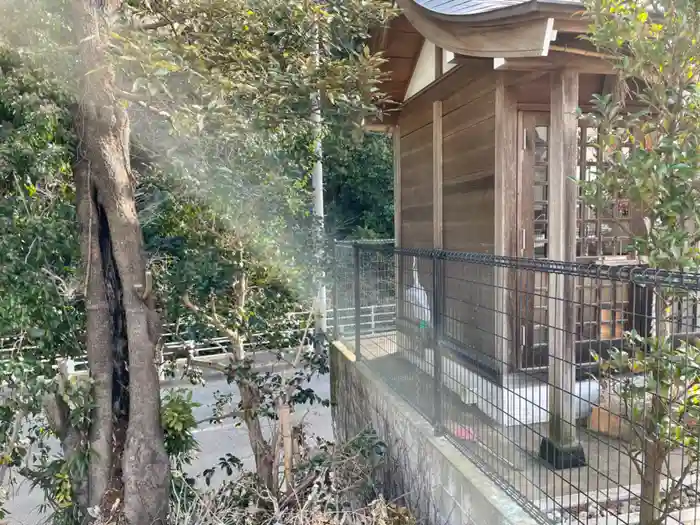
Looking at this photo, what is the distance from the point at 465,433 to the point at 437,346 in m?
0.57

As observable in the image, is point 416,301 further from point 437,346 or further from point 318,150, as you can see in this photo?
point 318,150

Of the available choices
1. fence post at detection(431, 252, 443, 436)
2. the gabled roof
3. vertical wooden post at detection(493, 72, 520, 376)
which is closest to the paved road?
fence post at detection(431, 252, 443, 436)

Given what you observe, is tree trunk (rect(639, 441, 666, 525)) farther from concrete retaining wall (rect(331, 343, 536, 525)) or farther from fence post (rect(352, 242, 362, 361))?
fence post (rect(352, 242, 362, 361))

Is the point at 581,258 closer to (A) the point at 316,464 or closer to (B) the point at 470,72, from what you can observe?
(B) the point at 470,72

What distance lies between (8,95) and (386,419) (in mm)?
3414

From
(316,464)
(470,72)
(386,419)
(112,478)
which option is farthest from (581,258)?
(112,478)

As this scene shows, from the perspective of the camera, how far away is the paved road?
5.10 m

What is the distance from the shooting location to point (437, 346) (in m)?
3.36

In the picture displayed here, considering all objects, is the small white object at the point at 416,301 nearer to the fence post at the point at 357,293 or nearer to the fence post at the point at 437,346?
the fence post at the point at 437,346

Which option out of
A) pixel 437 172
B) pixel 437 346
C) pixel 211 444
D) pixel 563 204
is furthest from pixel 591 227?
pixel 211 444

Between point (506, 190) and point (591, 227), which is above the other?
point (506, 190)

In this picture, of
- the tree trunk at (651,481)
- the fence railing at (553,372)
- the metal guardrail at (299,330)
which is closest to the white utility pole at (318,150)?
the metal guardrail at (299,330)

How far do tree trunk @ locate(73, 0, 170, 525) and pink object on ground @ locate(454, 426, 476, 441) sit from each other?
211 cm

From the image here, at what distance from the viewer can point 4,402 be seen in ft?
11.1
